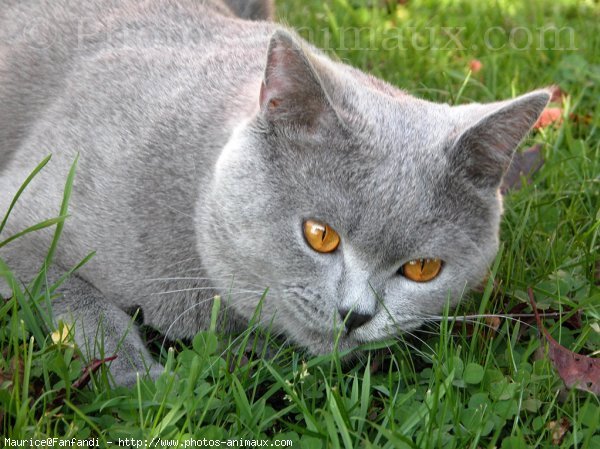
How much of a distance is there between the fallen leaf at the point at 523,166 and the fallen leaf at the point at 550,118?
0.21 meters

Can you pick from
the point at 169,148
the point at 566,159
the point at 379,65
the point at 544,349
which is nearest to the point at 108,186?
the point at 169,148

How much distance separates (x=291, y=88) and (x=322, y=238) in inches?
14.6

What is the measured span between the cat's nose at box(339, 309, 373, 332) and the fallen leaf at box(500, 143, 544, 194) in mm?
1290

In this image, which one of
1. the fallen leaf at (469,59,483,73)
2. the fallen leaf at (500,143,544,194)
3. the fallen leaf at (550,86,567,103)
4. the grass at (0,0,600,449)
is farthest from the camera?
the fallen leaf at (469,59,483,73)

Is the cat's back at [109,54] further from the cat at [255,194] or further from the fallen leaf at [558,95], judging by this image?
the fallen leaf at [558,95]

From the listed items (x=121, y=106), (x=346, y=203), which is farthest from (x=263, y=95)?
(x=121, y=106)

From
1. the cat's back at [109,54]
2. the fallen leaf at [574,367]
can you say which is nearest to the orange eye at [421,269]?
the fallen leaf at [574,367]

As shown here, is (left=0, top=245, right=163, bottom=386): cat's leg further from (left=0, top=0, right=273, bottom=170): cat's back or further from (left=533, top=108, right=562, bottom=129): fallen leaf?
(left=533, top=108, right=562, bottom=129): fallen leaf

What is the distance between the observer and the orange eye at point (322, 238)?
2037 millimetres

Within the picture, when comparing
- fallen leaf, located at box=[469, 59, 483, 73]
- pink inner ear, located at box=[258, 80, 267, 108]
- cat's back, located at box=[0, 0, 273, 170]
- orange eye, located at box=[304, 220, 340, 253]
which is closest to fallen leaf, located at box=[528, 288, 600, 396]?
orange eye, located at box=[304, 220, 340, 253]

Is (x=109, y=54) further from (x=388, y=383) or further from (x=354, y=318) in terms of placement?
(x=388, y=383)

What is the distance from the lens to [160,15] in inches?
110

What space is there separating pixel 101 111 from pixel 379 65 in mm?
1742

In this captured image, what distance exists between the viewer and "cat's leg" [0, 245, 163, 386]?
2100 millimetres
